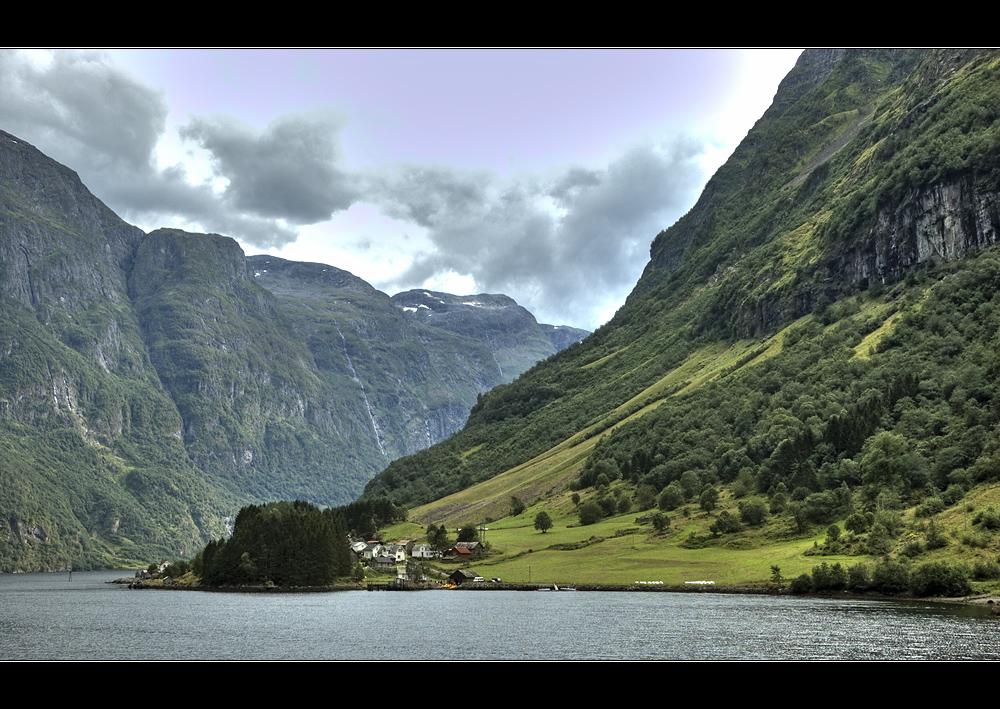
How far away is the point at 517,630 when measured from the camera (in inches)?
3681

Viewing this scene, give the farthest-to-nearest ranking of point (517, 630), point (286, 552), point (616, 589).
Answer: point (286, 552), point (616, 589), point (517, 630)

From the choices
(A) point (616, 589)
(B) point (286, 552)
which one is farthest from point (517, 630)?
(B) point (286, 552)

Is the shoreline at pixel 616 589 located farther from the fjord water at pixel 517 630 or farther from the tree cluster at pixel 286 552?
the fjord water at pixel 517 630

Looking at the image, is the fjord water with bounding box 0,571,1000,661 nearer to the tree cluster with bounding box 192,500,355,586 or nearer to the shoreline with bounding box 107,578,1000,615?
the shoreline with bounding box 107,578,1000,615

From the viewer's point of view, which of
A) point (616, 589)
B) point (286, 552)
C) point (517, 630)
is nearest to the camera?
point (517, 630)

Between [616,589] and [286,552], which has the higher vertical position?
[286,552]

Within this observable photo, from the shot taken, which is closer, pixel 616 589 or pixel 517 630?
pixel 517 630

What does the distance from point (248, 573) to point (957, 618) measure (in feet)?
421

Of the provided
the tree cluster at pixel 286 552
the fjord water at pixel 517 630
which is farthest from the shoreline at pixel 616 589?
the fjord water at pixel 517 630

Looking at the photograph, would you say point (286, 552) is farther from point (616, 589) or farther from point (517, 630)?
point (517, 630)

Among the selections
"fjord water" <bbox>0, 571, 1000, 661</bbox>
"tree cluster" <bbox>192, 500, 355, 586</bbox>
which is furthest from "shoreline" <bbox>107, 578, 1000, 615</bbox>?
"fjord water" <bbox>0, 571, 1000, 661</bbox>

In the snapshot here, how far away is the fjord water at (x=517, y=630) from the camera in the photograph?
75250 millimetres
